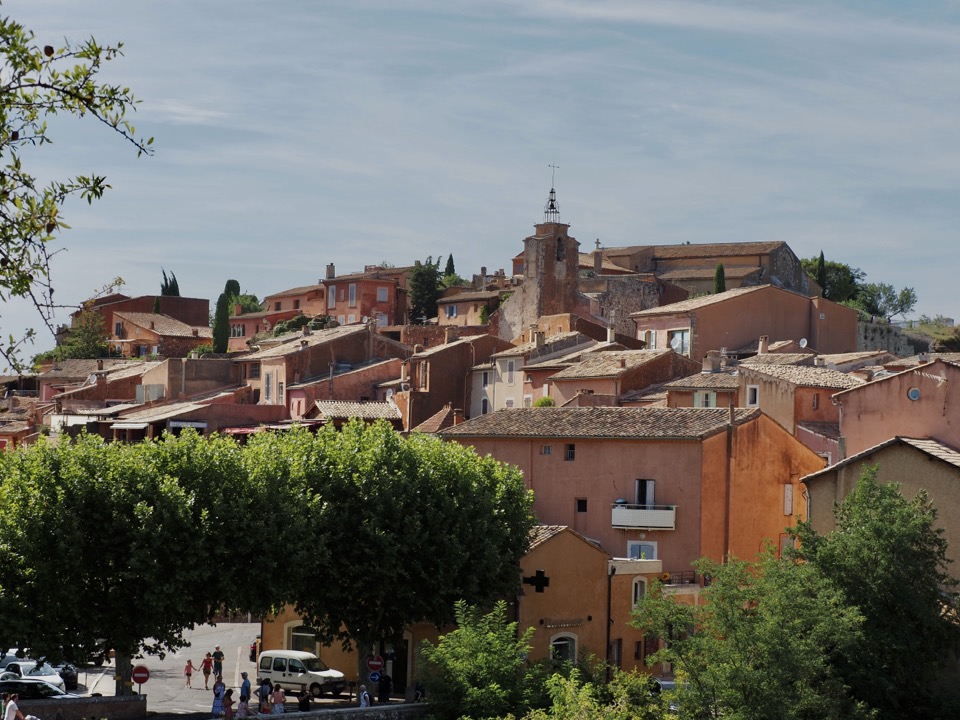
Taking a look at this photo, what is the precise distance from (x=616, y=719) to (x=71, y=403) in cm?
5264

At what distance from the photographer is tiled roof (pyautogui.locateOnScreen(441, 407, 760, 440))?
4456cm

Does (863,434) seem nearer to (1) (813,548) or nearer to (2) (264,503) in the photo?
(1) (813,548)

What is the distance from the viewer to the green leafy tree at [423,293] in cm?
10094

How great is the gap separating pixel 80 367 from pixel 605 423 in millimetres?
50114

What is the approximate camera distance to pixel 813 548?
33.6 m

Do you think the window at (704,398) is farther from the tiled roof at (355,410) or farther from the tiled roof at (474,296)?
the tiled roof at (474,296)

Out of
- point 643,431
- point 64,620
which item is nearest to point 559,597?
point 643,431

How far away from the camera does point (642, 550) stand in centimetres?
4434

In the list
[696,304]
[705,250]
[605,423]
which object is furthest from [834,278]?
[605,423]

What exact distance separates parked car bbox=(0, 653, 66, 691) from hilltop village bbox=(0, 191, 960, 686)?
6.53 meters

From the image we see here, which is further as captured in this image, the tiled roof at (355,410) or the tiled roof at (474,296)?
the tiled roof at (474,296)

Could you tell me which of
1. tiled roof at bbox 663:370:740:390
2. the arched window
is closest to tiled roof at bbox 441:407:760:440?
tiled roof at bbox 663:370:740:390

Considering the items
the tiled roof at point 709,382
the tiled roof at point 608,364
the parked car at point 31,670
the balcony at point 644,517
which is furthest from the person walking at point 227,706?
the tiled roof at point 608,364

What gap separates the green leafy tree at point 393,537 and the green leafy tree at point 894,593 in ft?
28.6
